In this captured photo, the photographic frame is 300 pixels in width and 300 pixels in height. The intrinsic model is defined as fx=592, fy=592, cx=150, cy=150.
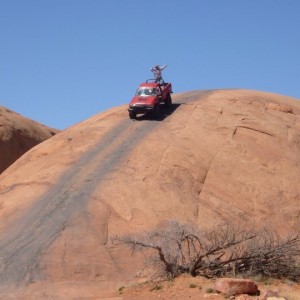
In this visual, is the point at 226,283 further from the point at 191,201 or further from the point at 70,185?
the point at 70,185

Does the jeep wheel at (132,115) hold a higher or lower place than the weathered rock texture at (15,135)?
higher

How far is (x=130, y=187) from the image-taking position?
667 inches

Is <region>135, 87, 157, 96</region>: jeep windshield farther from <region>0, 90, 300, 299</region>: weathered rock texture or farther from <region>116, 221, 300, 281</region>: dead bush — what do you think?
<region>116, 221, 300, 281</region>: dead bush

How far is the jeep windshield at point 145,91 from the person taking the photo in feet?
73.9

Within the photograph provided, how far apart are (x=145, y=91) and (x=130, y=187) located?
668 centimetres

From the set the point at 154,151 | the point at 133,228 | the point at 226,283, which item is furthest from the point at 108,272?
the point at 154,151

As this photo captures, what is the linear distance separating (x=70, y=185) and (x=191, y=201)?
3.59 meters

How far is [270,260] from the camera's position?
14.7 meters

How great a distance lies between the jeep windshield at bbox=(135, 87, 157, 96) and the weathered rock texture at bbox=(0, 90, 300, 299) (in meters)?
1.11

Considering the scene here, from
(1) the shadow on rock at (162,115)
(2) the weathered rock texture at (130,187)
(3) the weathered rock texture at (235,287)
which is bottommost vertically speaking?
(3) the weathered rock texture at (235,287)

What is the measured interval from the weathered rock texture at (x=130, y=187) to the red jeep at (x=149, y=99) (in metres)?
0.44

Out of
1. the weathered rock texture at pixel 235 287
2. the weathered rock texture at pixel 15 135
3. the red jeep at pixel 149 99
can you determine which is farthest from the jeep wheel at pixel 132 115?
the weathered rock texture at pixel 15 135

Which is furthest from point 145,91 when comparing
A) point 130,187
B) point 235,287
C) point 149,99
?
point 235,287

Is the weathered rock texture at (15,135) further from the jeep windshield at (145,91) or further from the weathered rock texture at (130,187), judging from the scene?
the jeep windshield at (145,91)
